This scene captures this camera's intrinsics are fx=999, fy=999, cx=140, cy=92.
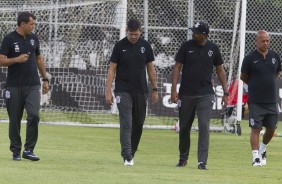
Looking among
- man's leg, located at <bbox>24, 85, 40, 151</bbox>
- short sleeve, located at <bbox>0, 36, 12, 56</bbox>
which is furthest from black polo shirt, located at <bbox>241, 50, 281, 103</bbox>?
short sleeve, located at <bbox>0, 36, 12, 56</bbox>

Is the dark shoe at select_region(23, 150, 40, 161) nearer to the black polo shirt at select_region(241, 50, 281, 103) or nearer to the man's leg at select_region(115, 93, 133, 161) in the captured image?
the man's leg at select_region(115, 93, 133, 161)

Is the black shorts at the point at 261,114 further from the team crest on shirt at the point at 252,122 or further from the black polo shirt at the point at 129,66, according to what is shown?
the black polo shirt at the point at 129,66

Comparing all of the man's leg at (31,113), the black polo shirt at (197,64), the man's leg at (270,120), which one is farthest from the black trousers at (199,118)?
the man's leg at (31,113)

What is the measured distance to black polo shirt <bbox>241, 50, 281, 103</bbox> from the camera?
15.2 m

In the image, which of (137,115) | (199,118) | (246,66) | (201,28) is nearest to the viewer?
(201,28)

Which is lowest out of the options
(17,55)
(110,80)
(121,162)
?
(121,162)

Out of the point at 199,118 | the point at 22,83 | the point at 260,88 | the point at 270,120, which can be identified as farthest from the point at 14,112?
the point at 270,120

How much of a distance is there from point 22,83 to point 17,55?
42 cm

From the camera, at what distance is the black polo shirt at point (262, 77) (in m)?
15.2

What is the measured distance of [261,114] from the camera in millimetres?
15250

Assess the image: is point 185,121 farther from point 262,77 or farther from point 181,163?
point 262,77

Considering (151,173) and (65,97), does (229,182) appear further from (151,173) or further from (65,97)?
(65,97)

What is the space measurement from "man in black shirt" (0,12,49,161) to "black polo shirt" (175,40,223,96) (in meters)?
2.18

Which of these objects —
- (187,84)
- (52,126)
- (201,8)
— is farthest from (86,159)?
(201,8)
